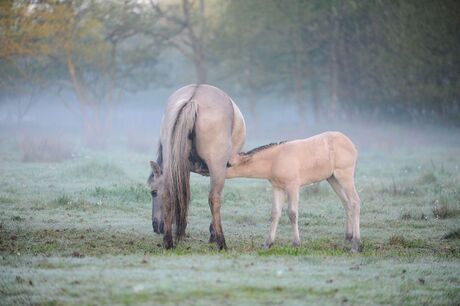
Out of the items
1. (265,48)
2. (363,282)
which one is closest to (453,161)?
(363,282)

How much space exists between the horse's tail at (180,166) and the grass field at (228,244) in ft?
1.67

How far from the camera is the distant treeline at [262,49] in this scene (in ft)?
120

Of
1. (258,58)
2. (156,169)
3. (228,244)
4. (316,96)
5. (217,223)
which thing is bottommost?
(228,244)

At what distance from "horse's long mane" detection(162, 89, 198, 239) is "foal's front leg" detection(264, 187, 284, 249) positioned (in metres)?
1.19

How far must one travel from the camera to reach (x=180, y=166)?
11.0m

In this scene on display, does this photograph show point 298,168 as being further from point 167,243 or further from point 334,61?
point 334,61

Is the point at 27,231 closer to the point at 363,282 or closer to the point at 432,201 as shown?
the point at 363,282

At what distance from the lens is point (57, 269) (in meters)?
8.85

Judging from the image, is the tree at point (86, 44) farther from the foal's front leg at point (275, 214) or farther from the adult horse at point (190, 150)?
the foal's front leg at point (275, 214)

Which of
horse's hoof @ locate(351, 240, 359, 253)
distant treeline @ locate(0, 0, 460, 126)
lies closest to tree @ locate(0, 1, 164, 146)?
distant treeline @ locate(0, 0, 460, 126)

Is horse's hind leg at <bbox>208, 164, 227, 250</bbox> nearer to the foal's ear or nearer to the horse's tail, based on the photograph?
the horse's tail

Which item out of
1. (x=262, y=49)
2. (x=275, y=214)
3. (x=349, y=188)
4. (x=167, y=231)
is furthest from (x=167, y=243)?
(x=262, y=49)

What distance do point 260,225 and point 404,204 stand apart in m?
3.78

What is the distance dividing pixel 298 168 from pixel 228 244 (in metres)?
1.47
